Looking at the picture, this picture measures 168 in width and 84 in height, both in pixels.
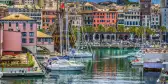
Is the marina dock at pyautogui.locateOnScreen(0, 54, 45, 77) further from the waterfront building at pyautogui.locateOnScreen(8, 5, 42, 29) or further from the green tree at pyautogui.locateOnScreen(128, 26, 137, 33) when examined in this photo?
the green tree at pyautogui.locateOnScreen(128, 26, 137, 33)

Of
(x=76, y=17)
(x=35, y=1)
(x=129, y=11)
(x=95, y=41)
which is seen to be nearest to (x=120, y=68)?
(x=95, y=41)

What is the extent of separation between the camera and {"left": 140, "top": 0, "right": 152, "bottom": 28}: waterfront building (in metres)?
119

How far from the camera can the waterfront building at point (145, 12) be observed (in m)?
119

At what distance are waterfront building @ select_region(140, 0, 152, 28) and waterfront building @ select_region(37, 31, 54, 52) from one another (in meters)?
49.5

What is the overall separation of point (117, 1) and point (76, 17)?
54958 millimetres

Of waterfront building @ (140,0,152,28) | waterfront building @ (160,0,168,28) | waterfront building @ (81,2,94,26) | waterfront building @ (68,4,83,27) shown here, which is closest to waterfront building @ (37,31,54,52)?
waterfront building @ (68,4,83,27)

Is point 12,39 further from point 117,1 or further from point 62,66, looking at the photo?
point 117,1

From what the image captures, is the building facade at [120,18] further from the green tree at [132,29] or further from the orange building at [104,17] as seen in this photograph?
the green tree at [132,29]

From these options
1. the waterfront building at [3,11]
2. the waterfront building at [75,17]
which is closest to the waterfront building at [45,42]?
the waterfront building at [3,11]

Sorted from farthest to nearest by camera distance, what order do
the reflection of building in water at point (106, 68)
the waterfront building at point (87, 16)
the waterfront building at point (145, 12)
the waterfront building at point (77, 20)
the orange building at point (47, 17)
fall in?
the waterfront building at point (145, 12) → the waterfront building at point (87, 16) → the waterfront building at point (77, 20) → the orange building at point (47, 17) → the reflection of building in water at point (106, 68)

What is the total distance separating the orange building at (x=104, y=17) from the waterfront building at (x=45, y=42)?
5187 centimetres

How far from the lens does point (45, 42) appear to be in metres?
66.8

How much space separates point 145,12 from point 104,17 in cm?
903

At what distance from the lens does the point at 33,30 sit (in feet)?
202
